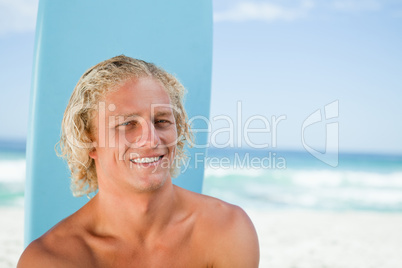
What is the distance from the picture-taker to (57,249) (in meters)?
1.22

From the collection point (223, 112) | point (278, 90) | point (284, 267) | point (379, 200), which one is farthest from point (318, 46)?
point (284, 267)

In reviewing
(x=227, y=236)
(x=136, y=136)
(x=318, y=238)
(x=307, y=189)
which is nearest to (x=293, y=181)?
(x=307, y=189)

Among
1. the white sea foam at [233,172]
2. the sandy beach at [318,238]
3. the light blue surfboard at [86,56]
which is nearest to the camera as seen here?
the light blue surfboard at [86,56]

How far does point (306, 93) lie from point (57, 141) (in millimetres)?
10930

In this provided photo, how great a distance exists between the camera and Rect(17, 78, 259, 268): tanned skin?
3.98 feet

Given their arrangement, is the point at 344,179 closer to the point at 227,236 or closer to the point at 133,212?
the point at 227,236

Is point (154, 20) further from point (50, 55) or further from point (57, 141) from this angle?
point (57, 141)

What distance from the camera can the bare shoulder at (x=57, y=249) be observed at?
1.18 m

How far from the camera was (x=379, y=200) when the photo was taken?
27.7ft

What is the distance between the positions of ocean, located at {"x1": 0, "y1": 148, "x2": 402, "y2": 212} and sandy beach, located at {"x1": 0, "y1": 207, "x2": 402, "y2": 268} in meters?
0.61

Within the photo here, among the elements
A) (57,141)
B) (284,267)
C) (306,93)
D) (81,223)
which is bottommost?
A: (284,267)

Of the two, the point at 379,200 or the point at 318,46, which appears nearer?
the point at 379,200

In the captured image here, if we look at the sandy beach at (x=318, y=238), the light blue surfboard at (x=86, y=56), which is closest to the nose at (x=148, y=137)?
the light blue surfboard at (x=86, y=56)

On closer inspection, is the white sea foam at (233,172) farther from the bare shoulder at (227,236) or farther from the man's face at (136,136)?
the man's face at (136,136)
